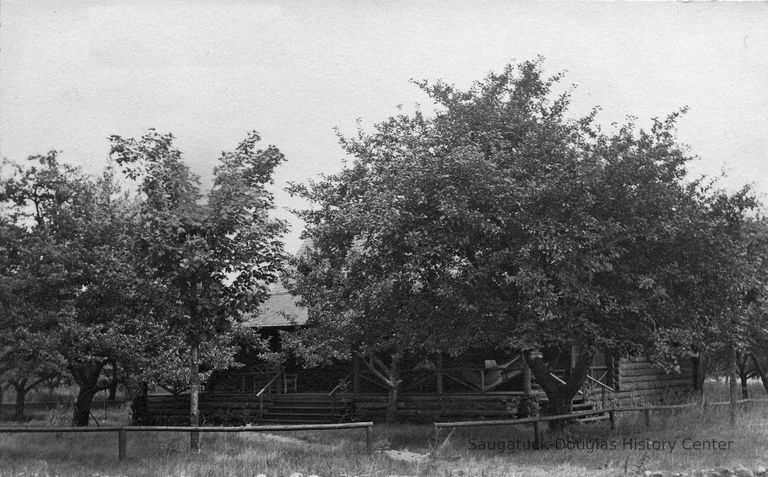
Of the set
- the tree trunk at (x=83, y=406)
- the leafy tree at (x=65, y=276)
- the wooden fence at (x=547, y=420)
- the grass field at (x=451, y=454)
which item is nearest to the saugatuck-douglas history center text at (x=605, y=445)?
the grass field at (x=451, y=454)

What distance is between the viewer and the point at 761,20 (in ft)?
46.4

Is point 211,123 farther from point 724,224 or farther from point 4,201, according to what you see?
point 724,224

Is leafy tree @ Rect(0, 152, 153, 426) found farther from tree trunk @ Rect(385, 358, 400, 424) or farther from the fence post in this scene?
tree trunk @ Rect(385, 358, 400, 424)

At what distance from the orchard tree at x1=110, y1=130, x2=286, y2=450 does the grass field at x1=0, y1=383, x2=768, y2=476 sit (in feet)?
5.35

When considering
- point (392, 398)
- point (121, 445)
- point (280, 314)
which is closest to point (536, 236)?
point (121, 445)

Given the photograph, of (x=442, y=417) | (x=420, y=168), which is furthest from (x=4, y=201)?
(x=442, y=417)

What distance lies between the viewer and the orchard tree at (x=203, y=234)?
14305 millimetres

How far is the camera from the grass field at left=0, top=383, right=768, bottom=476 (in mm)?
12109

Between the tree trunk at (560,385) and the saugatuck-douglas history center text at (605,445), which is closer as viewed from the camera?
the saugatuck-douglas history center text at (605,445)

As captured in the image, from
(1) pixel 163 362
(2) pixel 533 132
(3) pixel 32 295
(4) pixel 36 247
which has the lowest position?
(1) pixel 163 362

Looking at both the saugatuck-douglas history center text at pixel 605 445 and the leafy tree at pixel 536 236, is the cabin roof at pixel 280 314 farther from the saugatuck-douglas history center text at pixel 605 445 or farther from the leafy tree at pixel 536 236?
the saugatuck-douglas history center text at pixel 605 445

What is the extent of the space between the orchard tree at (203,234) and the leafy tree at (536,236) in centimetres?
217

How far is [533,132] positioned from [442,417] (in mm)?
10924

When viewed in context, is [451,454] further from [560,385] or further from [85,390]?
[85,390]
